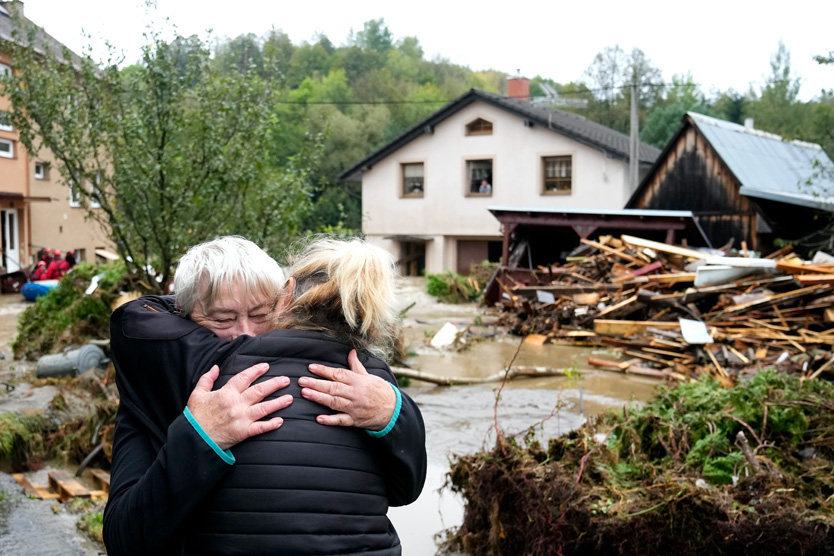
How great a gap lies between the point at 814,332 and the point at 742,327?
45.7 inches

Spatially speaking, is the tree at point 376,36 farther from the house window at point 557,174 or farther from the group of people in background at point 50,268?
the group of people in background at point 50,268

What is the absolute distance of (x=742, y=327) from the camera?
13.6m

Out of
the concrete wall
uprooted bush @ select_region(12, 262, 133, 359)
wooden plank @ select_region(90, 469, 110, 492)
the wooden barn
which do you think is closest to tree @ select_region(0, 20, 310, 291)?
wooden plank @ select_region(90, 469, 110, 492)

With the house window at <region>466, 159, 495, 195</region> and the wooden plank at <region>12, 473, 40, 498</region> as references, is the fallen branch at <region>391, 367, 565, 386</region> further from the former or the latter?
the house window at <region>466, 159, 495, 195</region>

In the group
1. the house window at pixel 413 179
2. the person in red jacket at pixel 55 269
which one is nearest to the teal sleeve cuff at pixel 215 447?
the person in red jacket at pixel 55 269

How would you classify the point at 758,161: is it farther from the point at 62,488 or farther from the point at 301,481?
→ the point at 301,481

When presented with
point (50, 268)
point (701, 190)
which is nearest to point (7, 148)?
point (50, 268)

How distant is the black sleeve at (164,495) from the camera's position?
178 centimetres

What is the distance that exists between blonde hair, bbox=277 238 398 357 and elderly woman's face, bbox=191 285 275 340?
22cm

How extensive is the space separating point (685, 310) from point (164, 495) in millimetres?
14040

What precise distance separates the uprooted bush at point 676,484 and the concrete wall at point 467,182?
80.8 ft

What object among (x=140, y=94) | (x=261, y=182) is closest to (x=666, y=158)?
(x=261, y=182)

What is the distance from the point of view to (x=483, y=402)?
35.7 ft

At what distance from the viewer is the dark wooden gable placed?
21.4m
